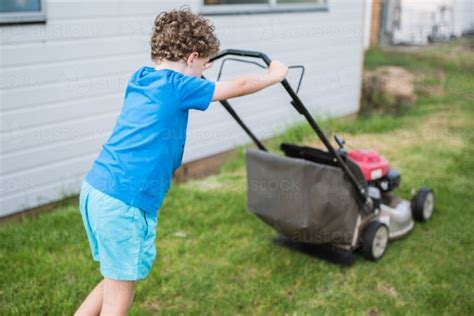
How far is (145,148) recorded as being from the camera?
2.23 meters

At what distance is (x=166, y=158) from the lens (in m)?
2.29

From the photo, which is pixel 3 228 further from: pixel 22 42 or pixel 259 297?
pixel 259 297

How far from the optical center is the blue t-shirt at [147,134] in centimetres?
221

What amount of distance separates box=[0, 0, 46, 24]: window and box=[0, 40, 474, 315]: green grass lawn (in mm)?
1287

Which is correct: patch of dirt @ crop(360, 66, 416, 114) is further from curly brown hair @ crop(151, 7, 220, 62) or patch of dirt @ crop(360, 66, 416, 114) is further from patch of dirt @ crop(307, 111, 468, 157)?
curly brown hair @ crop(151, 7, 220, 62)

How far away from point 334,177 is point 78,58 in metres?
2.07

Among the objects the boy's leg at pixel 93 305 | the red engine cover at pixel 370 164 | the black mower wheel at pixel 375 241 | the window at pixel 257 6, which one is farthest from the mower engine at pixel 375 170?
the window at pixel 257 6

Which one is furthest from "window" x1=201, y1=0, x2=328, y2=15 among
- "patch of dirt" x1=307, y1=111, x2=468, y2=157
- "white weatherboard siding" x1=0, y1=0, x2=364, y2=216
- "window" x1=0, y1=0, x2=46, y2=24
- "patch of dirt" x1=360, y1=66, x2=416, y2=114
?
"patch of dirt" x1=360, y1=66, x2=416, y2=114

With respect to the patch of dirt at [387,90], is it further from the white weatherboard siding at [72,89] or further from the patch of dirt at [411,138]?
the white weatherboard siding at [72,89]

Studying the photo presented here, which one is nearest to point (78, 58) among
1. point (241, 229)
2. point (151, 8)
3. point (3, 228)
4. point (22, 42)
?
point (22, 42)

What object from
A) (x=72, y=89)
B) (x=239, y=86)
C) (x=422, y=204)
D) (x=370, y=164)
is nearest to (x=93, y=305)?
(x=239, y=86)

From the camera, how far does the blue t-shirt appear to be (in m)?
2.21

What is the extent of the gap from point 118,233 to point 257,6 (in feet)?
12.5

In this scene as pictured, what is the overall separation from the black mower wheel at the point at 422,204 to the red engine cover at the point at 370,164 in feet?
1.44
